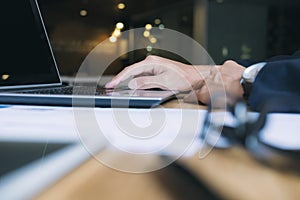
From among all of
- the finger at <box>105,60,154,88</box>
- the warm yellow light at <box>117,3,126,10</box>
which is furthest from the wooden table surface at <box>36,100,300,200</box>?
the warm yellow light at <box>117,3,126,10</box>

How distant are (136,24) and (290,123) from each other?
9.56 ft

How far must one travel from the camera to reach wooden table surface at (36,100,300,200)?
0.14m

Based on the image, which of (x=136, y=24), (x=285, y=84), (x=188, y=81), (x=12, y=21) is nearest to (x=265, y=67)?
(x=285, y=84)

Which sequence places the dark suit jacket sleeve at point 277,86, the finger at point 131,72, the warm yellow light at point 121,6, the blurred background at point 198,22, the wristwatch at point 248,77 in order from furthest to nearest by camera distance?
the warm yellow light at point 121,6, the blurred background at point 198,22, the finger at point 131,72, the wristwatch at point 248,77, the dark suit jacket sleeve at point 277,86

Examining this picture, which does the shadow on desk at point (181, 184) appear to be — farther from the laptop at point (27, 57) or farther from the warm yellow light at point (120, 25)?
the warm yellow light at point (120, 25)

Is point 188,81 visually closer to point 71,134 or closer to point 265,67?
point 265,67

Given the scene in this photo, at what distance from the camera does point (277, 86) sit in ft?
1.02

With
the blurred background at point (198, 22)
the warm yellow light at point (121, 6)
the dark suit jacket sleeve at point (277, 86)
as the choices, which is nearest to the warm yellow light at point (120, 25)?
the blurred background at point (198, 22)

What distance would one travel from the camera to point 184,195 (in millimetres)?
143

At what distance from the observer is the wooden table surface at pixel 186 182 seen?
0.14 m

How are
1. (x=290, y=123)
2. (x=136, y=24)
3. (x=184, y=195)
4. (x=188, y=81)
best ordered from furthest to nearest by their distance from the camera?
(x=136, y=24), (x=188, y=81), (x=290, y=123), (x=184, y=195)

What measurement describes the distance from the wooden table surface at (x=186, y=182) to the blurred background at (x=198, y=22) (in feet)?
9.28

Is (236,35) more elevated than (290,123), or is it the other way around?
(290,123)

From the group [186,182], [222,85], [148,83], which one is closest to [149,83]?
[148,83]
